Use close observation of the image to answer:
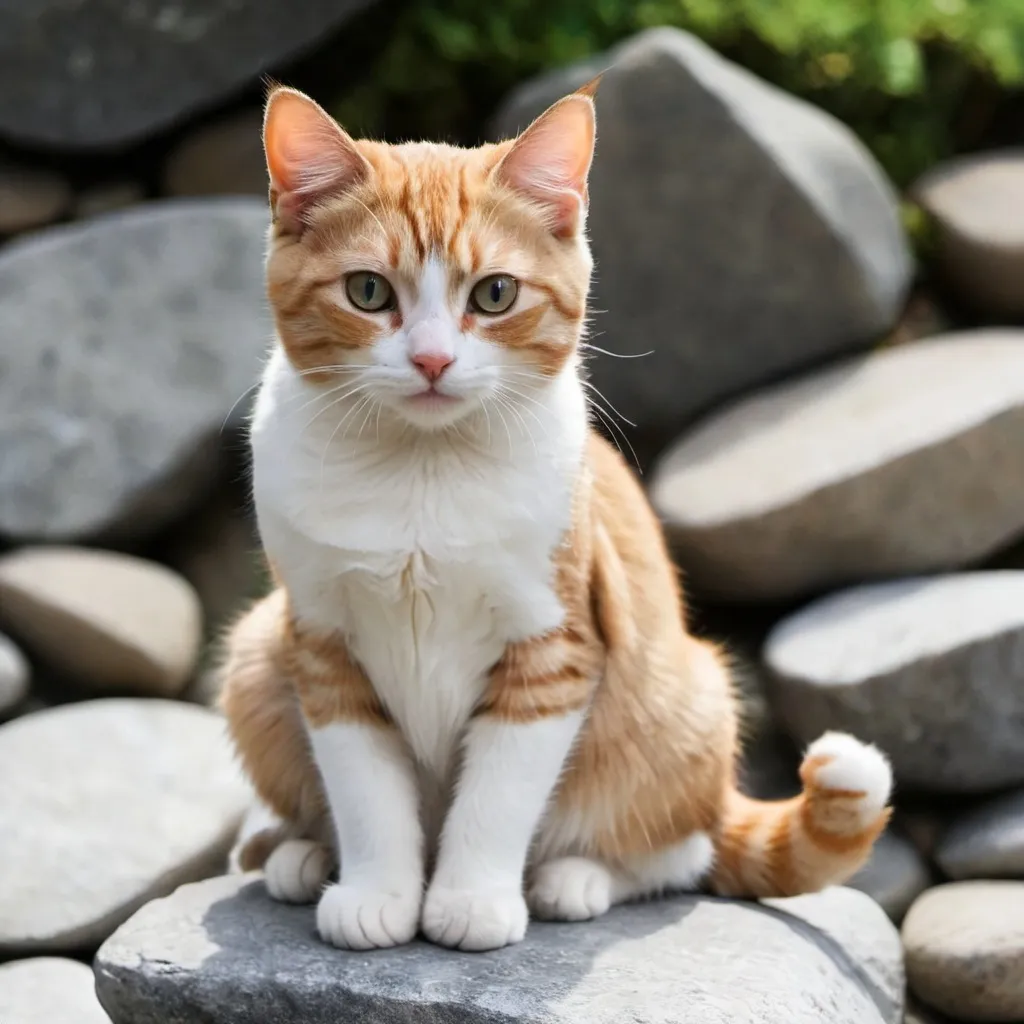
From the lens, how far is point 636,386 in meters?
3.94

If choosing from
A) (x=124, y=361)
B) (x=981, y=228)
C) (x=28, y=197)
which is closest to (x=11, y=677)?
(x=124, y=361)

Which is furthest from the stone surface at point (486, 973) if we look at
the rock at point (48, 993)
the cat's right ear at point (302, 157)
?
the cat's right ear at point (302, 157)

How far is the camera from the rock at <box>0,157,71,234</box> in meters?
4.37

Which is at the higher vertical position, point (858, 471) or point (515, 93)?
point (515, 93)

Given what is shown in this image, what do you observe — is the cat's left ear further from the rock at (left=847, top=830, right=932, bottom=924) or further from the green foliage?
the green foliage

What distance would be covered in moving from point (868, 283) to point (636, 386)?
0.66 metres

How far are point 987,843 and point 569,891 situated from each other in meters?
1.18

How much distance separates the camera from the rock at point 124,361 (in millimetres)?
3842

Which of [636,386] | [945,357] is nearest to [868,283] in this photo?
[945,357]

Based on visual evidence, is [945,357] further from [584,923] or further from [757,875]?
[584,923]

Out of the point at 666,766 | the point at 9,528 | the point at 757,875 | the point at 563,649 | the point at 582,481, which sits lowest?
the point at 9,528

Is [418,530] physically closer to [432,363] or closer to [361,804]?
[432,363]

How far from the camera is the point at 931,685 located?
2.99 metres

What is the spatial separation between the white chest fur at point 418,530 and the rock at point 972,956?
3.84ft
